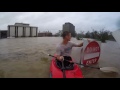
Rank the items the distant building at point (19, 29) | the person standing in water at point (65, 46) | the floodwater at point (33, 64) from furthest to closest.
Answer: the distant building at point (19, 29), the floodwater at point (33, 64), the person standing in water at point (65, 46)

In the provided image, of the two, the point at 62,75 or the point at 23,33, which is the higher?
the point at 23,33

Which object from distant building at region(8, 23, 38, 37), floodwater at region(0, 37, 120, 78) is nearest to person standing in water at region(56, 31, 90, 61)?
floodwater at region(0, 37, 120, 78)

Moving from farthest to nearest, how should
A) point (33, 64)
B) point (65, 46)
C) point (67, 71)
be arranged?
point (33, 64) → point (65, 46) → point (67, 71)

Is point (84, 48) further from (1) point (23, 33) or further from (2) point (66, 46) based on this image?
(1) point (23, 33)

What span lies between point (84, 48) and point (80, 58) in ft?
1.73

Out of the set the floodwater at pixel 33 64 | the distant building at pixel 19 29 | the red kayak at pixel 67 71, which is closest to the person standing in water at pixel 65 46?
the red kayak at pixel 67 71

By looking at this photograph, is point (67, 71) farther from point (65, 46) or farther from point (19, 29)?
point (19, 29)

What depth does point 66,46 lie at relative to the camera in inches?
137

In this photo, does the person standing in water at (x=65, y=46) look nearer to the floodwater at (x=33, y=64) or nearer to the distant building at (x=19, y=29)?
the floodwater at (x=33, y=64)

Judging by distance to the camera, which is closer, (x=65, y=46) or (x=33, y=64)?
(x=65, y=46)

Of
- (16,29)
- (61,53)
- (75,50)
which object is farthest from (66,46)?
(16,29)

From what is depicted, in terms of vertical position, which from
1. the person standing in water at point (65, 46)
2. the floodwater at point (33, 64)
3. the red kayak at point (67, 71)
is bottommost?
the floodwater at point (33, 64)

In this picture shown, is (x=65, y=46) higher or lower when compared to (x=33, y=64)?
higher

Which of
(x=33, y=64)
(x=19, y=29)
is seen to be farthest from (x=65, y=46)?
(x=19, y=29)
